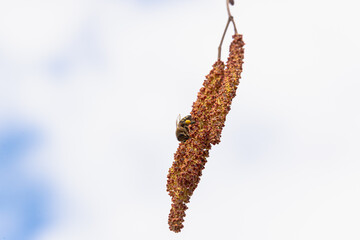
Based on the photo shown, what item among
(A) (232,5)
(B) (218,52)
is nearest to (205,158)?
(B) (218,52)

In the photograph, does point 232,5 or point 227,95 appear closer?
point 227,95

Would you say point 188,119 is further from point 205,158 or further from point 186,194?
point 186,194

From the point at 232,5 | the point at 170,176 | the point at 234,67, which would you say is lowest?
the point at 170,176
